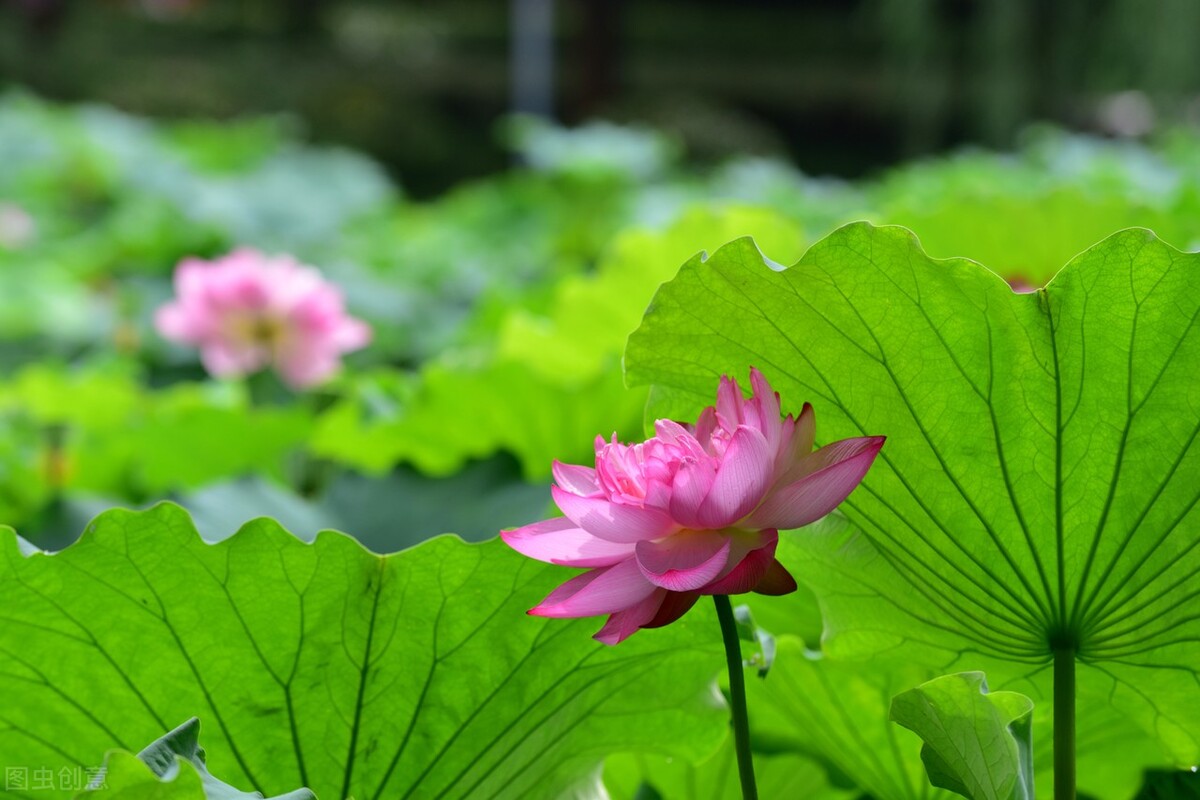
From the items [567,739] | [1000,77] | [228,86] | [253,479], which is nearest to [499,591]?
[567,739]

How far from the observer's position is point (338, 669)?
504 millimetres

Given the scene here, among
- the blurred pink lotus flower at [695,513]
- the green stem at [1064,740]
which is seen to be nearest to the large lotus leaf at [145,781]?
the blurred pink lotus flower at [695,513]

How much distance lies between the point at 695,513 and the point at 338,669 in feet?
0.54

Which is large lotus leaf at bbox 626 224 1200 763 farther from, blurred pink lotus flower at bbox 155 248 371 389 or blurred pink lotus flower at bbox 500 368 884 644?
blurred pink lotus flower at bbox 155 248 371 389

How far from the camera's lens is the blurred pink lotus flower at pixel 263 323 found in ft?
4.47

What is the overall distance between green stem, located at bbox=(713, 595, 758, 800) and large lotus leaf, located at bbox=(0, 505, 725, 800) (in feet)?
0.21

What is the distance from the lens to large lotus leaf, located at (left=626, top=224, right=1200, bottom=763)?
46cm

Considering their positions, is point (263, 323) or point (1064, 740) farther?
point (263, 323)

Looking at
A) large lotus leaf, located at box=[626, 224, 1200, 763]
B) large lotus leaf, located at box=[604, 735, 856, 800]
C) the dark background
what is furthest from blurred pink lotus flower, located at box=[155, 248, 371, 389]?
the dark background

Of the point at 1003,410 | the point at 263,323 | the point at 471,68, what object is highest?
the point at 471,68

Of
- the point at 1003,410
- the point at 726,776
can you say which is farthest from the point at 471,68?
the point at 1003,410

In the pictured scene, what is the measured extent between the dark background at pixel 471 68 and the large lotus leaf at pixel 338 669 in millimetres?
7384

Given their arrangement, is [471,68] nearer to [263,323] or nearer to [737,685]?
[263,323]

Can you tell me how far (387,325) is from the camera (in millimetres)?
2047
